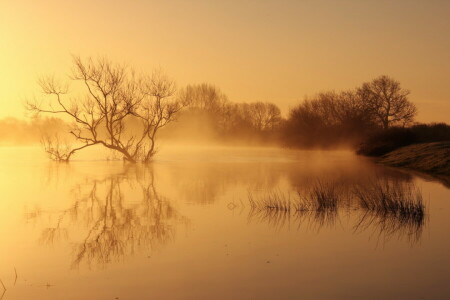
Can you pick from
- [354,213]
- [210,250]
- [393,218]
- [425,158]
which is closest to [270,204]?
[354,213]

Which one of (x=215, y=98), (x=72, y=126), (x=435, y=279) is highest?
(x=215, y=98)

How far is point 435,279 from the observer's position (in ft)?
24.9

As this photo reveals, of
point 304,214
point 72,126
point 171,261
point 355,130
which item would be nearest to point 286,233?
point 304,214

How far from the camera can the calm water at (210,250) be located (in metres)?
7.18

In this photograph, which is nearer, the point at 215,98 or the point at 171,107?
the point at 171,107

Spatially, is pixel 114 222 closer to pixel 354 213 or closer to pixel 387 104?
pixel 354 213

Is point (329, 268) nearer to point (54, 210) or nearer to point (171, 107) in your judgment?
point (54, 210)

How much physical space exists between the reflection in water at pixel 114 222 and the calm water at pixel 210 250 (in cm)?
3

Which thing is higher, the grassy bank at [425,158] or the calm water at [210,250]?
the grassy bank at [425,158]

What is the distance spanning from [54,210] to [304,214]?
6.67m

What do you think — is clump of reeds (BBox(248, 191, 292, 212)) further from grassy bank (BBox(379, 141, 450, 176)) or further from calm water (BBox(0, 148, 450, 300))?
grassy bank (BBox(379, 141, 450, 176))

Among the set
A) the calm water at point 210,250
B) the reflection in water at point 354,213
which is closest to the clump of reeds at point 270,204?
the reflection in water at point 354,213

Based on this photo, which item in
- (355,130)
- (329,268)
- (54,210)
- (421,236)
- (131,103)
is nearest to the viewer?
(329,268)

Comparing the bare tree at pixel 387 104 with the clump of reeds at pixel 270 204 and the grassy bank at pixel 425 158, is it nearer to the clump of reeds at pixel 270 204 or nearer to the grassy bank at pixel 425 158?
the grassy bank at pixel 425 158
